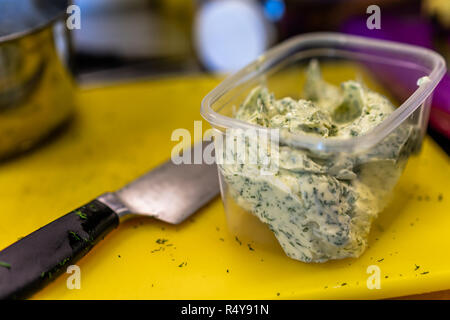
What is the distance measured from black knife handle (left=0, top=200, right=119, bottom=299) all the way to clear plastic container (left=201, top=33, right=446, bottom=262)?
225 mm

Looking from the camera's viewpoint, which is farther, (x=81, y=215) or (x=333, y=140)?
(x=81, y=215)

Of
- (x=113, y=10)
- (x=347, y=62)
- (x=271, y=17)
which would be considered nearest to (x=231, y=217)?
(x=347, y=62)

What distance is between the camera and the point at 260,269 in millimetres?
767

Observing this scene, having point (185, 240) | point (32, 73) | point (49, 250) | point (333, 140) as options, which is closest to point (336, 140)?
point (333, 140)

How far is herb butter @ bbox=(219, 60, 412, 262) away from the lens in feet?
2.28

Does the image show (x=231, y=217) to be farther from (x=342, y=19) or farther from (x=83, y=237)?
(x=342, y=19)

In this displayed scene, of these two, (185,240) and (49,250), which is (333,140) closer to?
(185,240)

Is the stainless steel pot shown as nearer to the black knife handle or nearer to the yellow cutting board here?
the yellow cutting board

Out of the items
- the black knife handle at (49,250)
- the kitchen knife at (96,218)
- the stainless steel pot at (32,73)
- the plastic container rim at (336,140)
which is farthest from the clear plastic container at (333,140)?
the stainless steel pot at (32,73)

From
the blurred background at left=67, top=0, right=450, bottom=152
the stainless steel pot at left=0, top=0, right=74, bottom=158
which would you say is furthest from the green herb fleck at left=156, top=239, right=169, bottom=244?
the blurred background at left=67, top=0, right=450, bottom=152

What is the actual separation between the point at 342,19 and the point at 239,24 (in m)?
0.32

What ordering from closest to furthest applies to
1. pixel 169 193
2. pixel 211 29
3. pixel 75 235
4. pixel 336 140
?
pixel 336 140
pixel 75 235
pixel 169 193
pixel 211 29

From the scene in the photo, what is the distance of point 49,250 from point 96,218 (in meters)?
0.10

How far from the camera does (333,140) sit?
0.66 m
